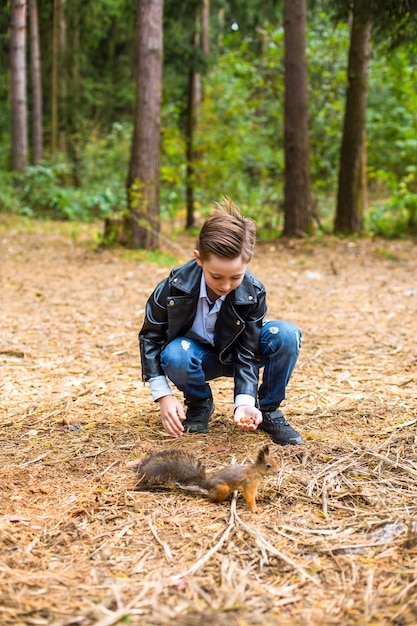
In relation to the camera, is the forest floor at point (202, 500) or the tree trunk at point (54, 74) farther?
the tree trunk at point (54, 74)

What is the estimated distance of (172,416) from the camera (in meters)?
2.90

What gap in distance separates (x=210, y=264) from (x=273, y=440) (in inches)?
38.1

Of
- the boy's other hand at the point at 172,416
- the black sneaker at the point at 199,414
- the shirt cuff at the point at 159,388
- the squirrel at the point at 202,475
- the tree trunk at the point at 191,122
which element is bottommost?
the black sneaker at the point at 199,414

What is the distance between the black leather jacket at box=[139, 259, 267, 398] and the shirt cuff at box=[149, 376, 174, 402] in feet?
0.13

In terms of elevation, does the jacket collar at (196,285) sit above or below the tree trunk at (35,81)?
below

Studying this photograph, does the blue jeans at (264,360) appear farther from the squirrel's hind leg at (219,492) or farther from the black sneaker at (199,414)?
the squirrel's hind leg at (219,492)

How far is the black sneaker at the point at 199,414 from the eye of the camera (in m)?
3.31

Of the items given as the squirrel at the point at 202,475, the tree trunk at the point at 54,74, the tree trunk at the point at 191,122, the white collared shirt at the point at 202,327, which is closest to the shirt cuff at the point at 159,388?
the white collared shirt at the point at 202,327

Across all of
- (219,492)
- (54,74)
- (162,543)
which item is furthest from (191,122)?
(162,543)

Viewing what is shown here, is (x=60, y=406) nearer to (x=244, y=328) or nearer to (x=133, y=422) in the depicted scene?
(x=133, y=422)

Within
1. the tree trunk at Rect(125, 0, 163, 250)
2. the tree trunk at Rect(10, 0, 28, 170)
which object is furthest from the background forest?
the tree trunk at Rect(125, 0, 163, 250)

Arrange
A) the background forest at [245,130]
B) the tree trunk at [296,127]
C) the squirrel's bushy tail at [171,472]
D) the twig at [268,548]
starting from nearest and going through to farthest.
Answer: the twig at [268,548] < the squirrel's bushy tail at [171,472] < the tree trunk at [296,127] < the background forest at [245,130]

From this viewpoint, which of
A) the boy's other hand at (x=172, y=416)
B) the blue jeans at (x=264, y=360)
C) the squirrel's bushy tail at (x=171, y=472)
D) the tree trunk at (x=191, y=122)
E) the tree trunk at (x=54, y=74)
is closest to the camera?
the squirrel's bushy tail at (x=171, y=472)

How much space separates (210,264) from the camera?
2840 millimetres
